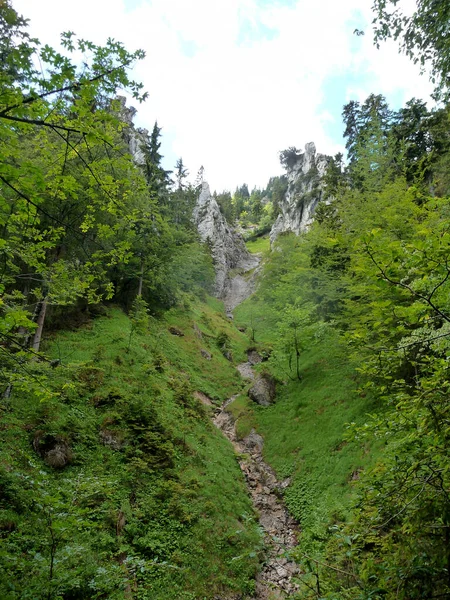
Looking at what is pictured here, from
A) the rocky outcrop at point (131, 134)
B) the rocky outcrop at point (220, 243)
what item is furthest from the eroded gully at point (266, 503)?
the rocky outcrop at point (220, 243)

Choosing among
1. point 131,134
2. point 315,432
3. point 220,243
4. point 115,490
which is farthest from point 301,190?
point 115,490

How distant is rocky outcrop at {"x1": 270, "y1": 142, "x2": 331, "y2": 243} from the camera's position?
61719mm

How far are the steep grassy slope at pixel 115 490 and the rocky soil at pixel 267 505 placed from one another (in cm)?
55

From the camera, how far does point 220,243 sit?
70.2m

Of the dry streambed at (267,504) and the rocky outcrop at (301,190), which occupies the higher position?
the rocky outcrop at (301,190)

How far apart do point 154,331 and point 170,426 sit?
11.7m

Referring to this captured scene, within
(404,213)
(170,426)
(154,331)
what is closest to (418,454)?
(170,426)

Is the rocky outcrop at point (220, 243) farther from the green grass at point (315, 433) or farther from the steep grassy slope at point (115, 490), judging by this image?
the steep grassy slope at point (115, 490)

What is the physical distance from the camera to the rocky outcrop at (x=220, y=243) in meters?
62.5

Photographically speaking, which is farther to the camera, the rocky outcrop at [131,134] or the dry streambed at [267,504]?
the rocky outcrop at [131,134]

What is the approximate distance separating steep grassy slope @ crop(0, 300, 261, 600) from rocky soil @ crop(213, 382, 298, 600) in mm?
554

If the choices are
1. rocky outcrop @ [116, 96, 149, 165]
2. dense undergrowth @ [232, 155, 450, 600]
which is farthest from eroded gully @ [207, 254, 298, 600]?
rocky outcrop @ [116, 96, 149, 165]

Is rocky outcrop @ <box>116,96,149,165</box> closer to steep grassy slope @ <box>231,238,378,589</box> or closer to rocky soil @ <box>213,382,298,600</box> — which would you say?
steep grassy slope @ <box>231,238,378,589</box>

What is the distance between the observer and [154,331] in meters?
24.7
